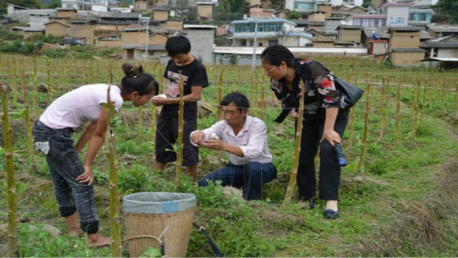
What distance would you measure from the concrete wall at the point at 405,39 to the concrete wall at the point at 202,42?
45.6ft

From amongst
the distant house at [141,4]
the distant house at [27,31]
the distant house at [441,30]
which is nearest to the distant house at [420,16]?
the distant house at [441,30]

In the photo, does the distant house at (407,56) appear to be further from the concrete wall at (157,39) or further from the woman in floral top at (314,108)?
the woman in floral top at (314,108)

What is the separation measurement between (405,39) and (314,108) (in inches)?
1224

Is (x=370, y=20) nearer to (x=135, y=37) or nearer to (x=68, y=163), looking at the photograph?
(x=135, y=37)

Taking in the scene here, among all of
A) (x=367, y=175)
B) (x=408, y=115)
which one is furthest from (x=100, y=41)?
(x=367, y=175)

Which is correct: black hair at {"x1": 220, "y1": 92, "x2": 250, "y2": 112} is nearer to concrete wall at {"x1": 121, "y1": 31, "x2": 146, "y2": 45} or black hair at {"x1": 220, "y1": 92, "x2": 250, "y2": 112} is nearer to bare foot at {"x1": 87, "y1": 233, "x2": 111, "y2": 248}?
bare foot at {"x1": 87, "y1": 233, "x2": 111, "y2": 248}

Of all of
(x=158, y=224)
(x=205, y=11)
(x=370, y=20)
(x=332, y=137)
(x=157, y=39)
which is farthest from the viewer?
(x=205, y=11)

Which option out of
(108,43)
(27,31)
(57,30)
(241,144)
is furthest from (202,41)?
(241,144)

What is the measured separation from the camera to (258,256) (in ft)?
9.74

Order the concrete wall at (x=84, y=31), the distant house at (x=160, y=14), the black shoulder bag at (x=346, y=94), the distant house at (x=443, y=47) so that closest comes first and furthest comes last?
1. the black shoulder bag at (x=346, y=94)
2. the distant house at (x=443, y=47)
3. the concrete wall at (x=84, y=31)
4. the distant house at (x=160, y=14)

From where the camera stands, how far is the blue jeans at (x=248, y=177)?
3.92 metres

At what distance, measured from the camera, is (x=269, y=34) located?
38781mm

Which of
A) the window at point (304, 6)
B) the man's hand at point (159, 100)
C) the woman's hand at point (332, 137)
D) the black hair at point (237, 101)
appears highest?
the window at point (304, 6)

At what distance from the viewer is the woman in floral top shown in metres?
3.53
